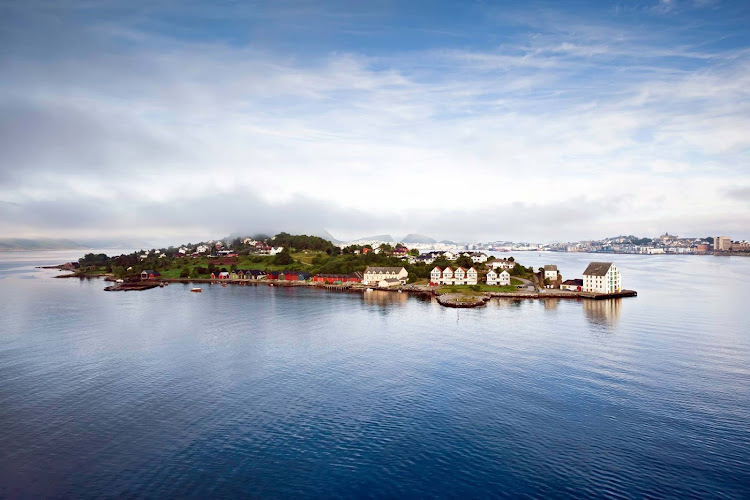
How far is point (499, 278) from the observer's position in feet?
188

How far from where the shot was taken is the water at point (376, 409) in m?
12.2

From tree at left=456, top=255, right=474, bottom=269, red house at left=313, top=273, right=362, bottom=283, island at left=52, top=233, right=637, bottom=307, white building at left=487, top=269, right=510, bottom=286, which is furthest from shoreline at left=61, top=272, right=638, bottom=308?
tree at left=456, top=255, right=474, bottom=269

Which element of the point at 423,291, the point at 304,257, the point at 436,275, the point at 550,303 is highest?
the point at 304,257

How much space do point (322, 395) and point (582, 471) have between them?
32.8 ft

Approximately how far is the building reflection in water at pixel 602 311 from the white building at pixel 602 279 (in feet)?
12.5

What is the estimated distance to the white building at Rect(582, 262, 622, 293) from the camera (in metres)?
49.5

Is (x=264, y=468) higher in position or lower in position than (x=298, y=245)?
lower

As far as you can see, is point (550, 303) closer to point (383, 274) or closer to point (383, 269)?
point (383, 274)

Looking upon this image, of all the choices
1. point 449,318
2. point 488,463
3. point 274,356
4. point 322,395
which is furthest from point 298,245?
point 488,463

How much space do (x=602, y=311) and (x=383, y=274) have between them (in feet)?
107

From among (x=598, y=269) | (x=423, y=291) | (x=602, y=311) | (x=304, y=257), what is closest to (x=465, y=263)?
(x=423, y=291)

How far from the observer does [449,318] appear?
36.7 m

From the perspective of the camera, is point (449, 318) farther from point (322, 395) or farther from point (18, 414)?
point (18, 414)

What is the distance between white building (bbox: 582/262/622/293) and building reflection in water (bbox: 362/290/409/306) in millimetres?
21263
